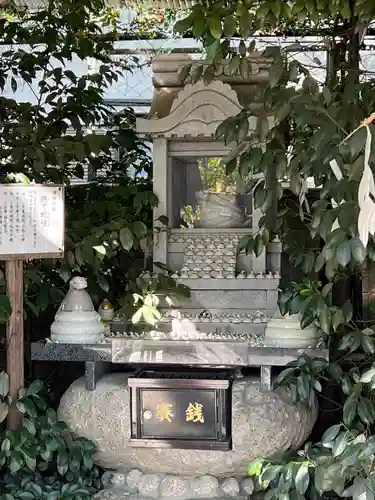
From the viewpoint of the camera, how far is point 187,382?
Result: 2.91 meters

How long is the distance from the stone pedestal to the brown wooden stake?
225mm

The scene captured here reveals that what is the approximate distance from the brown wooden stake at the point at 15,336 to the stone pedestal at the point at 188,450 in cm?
A: 22

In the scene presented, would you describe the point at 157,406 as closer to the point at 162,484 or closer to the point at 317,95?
the point at 162,484

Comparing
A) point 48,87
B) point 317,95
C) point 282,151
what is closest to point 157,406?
point 282,151

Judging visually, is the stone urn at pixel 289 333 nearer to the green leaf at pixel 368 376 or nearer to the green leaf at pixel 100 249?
the green leaf at pixel 368 376

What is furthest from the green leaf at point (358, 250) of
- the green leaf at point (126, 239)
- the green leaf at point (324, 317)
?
the green leaf at point (126, 239)

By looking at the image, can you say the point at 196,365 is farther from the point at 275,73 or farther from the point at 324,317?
the point at 275,73

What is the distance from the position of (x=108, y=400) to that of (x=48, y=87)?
1.87 meters

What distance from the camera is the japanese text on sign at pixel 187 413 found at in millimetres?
2908

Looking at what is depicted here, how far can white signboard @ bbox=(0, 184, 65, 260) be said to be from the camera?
114 inches

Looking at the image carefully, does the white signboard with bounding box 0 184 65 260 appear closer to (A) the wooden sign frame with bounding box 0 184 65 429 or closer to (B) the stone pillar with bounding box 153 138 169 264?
(A) the wooden sign frame with bounding box 0 184 65 429

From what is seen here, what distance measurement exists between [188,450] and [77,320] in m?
0.71

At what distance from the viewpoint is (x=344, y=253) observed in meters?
2.28

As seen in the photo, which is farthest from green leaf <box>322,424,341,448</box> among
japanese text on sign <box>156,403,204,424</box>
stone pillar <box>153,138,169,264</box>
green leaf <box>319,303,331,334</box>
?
stone pillar <box>153,138,169,264</box>
